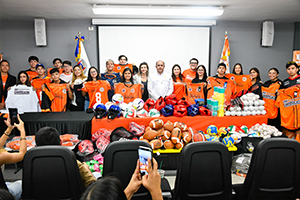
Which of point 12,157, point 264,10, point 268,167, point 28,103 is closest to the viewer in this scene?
point 268,167

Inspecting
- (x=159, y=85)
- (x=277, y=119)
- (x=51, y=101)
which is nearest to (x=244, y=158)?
(x=277, y=119)

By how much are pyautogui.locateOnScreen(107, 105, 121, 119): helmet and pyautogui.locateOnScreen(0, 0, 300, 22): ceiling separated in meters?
2.79

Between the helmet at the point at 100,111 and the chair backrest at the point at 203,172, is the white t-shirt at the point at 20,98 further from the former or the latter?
the chair backrest at the point at 203,172

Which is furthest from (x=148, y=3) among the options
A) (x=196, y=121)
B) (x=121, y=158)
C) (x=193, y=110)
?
(x=121, y=158)

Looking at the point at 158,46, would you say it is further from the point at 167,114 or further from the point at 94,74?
the point at 167,114

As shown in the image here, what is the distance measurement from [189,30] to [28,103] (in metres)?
5.39

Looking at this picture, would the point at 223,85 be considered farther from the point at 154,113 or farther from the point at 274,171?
the point at 274,171

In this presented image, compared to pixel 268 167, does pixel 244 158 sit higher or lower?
lower

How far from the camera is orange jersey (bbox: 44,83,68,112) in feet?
14.0

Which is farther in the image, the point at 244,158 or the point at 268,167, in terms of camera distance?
the point at 244,158

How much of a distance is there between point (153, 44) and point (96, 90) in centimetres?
363

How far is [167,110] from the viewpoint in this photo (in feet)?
11.8

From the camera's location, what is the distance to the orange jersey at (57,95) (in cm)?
425

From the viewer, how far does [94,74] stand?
169 inches
